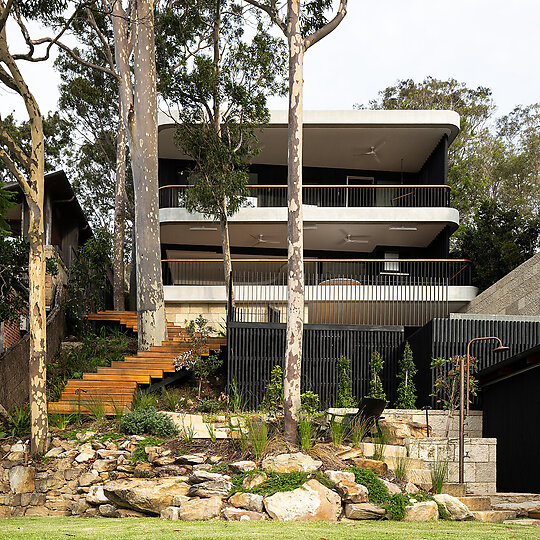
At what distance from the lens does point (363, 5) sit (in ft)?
47.6

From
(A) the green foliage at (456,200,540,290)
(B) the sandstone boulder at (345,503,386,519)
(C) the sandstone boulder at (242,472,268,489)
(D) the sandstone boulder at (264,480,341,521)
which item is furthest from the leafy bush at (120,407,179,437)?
(A) the green foliage at (456,200,540,290)

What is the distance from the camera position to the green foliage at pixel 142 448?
11.9 metres

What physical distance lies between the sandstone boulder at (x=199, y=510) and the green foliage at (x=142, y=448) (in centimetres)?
257

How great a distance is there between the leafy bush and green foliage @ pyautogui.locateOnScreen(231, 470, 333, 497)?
2.86 m

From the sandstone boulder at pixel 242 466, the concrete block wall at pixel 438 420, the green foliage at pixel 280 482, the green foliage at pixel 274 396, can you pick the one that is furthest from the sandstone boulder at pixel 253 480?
the concrete block wall at pixel 438 420

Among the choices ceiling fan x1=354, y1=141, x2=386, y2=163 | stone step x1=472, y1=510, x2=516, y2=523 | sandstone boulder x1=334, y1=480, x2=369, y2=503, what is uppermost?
ceiling fan x1=354, y1=141, x2=386, y2=163

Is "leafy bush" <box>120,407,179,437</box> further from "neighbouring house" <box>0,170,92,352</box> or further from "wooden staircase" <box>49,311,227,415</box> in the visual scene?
"neighbouring house" <box>0,170,92,352</box>

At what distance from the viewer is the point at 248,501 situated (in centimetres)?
970

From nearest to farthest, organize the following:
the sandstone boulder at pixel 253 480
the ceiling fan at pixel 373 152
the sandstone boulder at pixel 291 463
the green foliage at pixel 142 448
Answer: the sandstone boulder at pixel 253 480 → the sandstone boulder at pixel 291 463 → the green foliage at pixel 142 448 → the ceiling fan at pixel 373 152

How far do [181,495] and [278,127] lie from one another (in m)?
15.7

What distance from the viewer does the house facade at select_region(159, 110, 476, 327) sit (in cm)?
2238

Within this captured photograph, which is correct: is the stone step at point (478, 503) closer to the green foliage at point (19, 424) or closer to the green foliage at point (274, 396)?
the green foliage at point (274, 396)

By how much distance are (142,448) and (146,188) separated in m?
8.12

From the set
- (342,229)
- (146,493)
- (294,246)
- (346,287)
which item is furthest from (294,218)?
(342,229)
